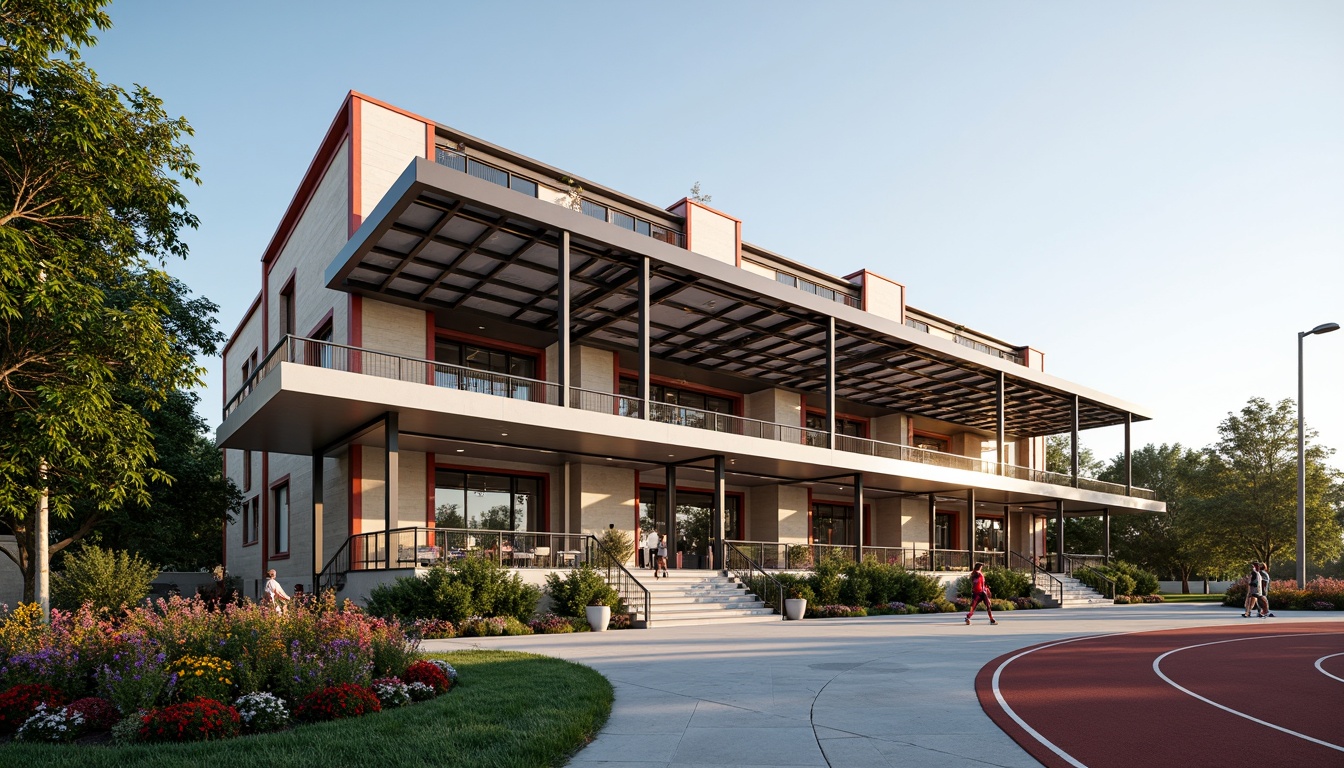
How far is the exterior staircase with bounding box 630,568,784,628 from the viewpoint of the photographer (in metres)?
23.3

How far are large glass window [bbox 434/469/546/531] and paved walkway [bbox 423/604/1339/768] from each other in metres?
9.63

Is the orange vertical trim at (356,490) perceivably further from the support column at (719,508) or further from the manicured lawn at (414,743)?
the manicured lawn at (414,743)

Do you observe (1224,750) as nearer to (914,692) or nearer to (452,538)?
(914,692)

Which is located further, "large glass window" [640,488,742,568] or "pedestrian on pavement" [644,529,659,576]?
"large glass window" [640,488,742,568]

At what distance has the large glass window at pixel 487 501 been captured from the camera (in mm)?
28016

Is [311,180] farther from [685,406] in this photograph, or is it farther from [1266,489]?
[1266,489]

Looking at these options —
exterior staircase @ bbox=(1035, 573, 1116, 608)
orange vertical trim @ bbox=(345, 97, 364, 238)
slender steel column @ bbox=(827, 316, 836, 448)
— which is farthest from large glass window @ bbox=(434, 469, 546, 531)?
exterior staircase @ bbox=(1035, 573, 1116, 608)

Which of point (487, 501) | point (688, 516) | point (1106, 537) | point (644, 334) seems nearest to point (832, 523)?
point (688, 516)

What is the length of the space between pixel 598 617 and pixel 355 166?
14.3 m

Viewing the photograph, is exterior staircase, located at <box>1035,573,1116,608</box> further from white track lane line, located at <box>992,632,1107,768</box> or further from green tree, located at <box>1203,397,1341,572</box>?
white track lane line, located at <box>992,632,1107,768</box>

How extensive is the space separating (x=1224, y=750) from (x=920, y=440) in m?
43.0

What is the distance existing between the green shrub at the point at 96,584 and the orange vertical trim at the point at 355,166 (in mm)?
11652

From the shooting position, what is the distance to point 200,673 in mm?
8453

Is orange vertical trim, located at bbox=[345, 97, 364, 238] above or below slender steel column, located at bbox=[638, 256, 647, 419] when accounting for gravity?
above
